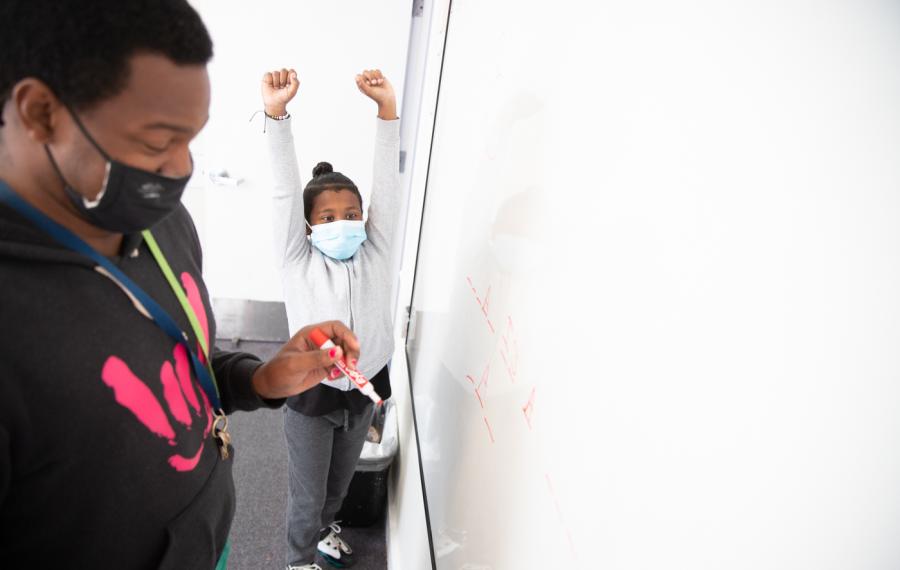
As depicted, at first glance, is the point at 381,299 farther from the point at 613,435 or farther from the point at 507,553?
the point at 613,435

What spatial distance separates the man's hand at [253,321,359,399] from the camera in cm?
79

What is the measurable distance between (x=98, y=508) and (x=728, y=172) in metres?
0.64

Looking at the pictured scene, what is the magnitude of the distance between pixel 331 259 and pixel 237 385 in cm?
45

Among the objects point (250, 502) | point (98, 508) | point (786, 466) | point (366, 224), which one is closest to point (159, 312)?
point (98, 508)

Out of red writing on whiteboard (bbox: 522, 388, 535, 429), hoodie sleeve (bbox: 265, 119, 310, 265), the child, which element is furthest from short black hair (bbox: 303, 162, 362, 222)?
red writing on whiteboard (bbox: 522, 388, 535, 429)

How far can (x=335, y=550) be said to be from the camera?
1.61 m

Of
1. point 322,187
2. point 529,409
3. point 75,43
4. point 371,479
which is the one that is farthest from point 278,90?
point 371,479

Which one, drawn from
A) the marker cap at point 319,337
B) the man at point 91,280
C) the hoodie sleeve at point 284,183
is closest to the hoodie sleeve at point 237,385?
the marker cap at point 319,337

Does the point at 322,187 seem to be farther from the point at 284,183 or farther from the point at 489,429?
the point at 489,429

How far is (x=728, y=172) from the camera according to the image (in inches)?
11.0

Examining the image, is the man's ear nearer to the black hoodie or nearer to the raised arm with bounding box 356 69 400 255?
the black hoodie

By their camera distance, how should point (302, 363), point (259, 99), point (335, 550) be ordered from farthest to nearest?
point (259, 99)
point (335, 550)
point (302, 363)

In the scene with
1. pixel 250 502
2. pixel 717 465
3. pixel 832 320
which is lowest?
pixel 250 502

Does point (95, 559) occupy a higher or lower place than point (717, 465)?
lower
